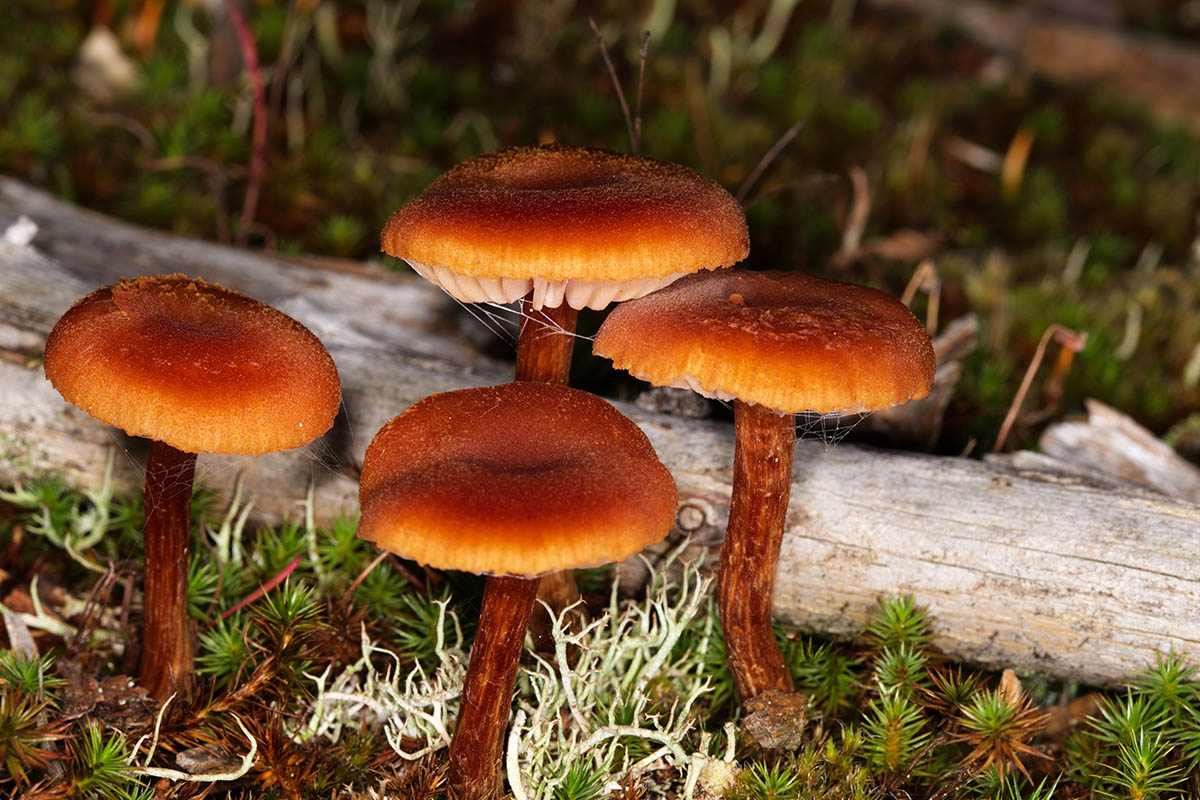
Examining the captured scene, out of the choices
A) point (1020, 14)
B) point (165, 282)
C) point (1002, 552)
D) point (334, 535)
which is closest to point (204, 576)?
point (334, 535)

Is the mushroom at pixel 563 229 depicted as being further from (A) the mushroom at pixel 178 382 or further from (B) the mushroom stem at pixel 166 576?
(B) the mushroom stem at pixel 166 576

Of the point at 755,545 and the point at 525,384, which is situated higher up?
the point at 525,384

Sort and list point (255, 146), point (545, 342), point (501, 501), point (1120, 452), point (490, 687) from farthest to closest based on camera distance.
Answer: point (255, 146) < point (1120, 452) < point (545, 342) < point (490, 687) < point (501, 501)

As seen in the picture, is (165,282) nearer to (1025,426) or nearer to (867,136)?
(1025,426)

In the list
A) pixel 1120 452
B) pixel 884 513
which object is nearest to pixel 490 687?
pixel 884 513

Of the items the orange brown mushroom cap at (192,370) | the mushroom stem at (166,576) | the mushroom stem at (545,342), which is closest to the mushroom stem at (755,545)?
the mushroom stem at (545,342)

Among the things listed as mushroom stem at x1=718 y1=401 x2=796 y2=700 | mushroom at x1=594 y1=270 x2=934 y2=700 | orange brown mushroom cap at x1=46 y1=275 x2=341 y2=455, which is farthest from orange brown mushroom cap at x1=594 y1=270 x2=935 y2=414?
orange brown mushroom cap at x1=46 y1=275 x2=341 y2=455

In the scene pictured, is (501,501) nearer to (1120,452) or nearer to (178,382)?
(178,382)
